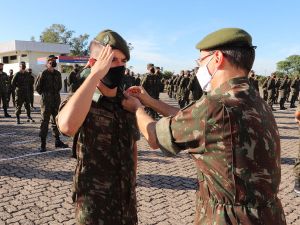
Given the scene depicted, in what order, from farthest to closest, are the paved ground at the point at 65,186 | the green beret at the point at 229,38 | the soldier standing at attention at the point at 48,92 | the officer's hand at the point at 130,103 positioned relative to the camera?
1. the soldier standing at attention at the point at 48,92
2. the paved ground at the point at 65,186
3. the officer's hand at the point at 130,103
4. the green beret at the point at 229,38

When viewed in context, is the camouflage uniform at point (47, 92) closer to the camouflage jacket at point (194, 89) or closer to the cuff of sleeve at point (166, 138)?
the cuff of sleeve at point (166, 138)

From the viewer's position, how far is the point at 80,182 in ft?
5.64

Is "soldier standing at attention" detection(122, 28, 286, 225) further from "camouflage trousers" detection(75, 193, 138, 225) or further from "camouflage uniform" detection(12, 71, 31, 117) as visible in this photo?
"camouflage uniform" detection(12, 71, 31, 117)

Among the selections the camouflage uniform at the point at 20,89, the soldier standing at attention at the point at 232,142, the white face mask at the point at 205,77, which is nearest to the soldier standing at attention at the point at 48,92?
the camouflage uniform at the point at 20,89

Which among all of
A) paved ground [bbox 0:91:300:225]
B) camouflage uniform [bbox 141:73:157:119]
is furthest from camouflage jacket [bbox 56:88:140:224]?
camouflage uniform [bbox 141:73:157:119]

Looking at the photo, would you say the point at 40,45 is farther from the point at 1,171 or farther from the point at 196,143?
the point at 196,143

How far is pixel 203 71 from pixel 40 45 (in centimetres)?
3958

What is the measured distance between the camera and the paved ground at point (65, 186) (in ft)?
11.0

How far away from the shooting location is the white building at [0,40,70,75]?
3569 centimetres

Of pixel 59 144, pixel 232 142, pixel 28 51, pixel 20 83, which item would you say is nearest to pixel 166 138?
pixel 232 142

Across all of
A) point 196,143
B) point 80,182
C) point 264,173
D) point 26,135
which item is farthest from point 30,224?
point 26,135

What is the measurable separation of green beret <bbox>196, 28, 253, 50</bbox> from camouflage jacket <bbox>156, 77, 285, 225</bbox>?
230mm

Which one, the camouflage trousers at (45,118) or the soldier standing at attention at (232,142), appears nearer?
the soldier standing at attention at (232,142)

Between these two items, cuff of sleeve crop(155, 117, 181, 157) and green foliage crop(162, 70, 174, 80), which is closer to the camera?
cuff of sleeve crop(155, 117, 181, 157)
